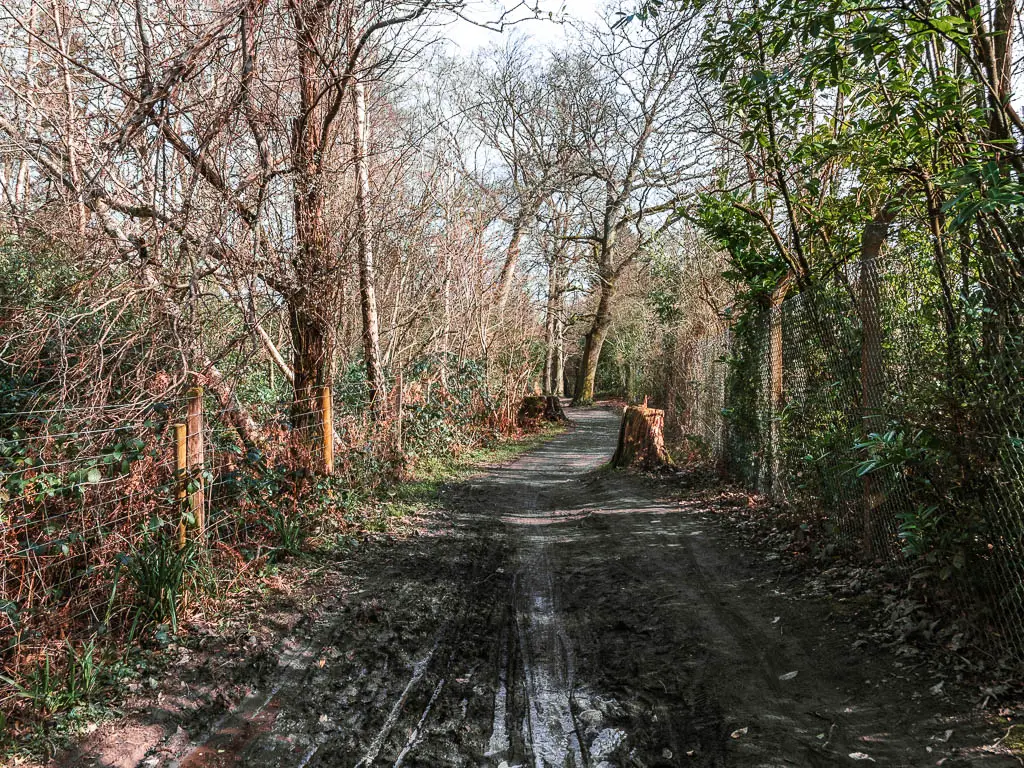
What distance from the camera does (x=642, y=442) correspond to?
38.2 feet

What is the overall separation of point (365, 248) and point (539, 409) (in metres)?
12.1

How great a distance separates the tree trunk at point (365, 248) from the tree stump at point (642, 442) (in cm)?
448

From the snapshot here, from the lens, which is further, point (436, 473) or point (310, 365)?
point (436, 473)

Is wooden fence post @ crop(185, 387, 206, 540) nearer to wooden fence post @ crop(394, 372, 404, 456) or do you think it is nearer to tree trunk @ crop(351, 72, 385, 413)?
tree trunk @ crop(351, 72, 385, 413)

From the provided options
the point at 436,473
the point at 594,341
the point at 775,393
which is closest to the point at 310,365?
the point at 436,473

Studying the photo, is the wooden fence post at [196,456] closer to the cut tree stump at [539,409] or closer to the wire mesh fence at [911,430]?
the wire mesh fence at [911,430]

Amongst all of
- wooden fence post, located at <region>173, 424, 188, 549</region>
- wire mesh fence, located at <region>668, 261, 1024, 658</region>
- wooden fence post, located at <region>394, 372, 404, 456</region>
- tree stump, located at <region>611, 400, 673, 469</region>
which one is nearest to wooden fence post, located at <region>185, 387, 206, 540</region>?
wooden fence post, located at <region>173, 424, 188, 549</region>

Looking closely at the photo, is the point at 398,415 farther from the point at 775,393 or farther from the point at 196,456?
the point at 775,393

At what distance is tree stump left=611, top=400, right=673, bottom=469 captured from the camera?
11398 mm

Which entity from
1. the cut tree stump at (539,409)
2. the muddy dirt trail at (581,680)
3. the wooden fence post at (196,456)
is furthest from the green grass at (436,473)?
the wooden fence post at (196,456)

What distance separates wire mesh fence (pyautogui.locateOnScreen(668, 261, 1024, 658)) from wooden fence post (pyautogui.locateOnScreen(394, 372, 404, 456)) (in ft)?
17.5

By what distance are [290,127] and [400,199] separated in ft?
10.6

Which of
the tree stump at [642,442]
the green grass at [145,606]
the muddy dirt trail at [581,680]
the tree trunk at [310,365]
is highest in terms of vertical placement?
the tree trunk at [310,365]

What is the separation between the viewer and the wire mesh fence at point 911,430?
3.59 meters
